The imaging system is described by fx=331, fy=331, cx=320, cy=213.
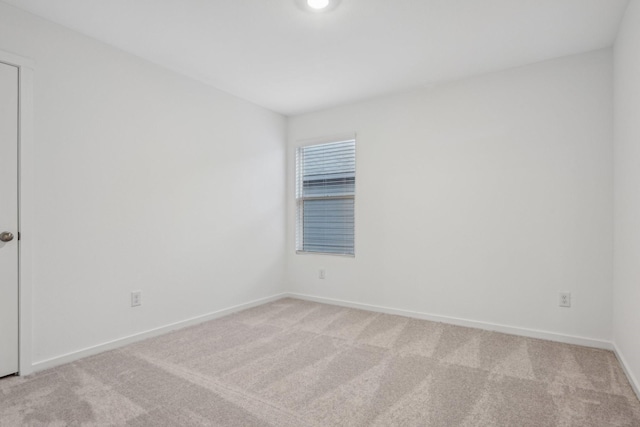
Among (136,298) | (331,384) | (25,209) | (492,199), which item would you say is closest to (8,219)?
(25,209)

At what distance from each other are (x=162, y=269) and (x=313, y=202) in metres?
1.99

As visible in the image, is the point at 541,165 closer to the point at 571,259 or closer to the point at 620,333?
the point at 571,259

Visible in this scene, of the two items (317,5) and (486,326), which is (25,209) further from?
(486,326)

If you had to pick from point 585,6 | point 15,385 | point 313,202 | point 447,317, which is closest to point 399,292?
point 447,317

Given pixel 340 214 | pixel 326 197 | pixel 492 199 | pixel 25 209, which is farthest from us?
pixel 326 197

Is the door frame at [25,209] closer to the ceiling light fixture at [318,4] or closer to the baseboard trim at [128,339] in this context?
the baseboard trim at [128,339]

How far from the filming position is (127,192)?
2.74 meters

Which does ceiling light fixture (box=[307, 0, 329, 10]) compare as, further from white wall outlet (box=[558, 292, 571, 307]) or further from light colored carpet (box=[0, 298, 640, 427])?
white wall outlet (box=[558, 292, 571, 307])

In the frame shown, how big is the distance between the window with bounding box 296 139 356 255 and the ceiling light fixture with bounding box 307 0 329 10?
6.28 feet

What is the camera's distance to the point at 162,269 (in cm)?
300

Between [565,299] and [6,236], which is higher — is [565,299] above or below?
below

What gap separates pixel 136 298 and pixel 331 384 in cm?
181

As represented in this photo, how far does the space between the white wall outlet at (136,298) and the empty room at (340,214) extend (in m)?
0.04

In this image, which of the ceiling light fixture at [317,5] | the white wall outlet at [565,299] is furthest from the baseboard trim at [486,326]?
the ceiling light fixture at [317,5]
